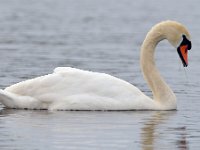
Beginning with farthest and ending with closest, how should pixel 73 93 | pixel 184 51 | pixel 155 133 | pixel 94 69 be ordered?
pixel 94 69
pixel 184 51
pixel 73 93
pixel 155 133

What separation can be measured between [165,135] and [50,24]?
28.1 meters

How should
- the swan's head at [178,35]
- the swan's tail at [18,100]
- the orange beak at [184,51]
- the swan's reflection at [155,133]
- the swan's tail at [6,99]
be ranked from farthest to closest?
1. the orange beak at [184,51]
2. the swan's head at [178,35]
3. the swan's tail at [18,100]
4. the swan's tail at [6,99]
5. the swan's reflection at [155,133]

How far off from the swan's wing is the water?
240 mm

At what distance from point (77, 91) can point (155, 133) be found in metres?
2.42

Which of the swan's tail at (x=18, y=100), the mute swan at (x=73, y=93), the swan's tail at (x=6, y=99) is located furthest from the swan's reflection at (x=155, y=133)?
the swan's tail at (x=6, y=99)

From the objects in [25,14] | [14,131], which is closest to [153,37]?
[14,131]

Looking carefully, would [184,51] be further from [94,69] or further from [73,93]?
[94,69]

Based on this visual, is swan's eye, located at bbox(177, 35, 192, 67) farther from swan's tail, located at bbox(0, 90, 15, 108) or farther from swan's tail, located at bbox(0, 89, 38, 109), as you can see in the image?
swan's tail, located at bbox(0, 90, 15, 108)

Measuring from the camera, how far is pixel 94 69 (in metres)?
25.0

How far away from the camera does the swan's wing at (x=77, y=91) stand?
18047mm

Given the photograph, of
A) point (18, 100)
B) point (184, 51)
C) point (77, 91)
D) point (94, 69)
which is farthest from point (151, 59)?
point (94, 69)

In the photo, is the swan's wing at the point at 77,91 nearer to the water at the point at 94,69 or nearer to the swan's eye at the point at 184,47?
the water at the point at 94,69

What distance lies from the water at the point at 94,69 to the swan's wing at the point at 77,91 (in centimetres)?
24

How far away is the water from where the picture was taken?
1525cm
